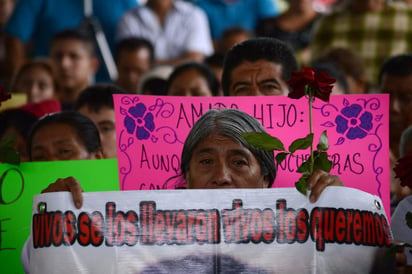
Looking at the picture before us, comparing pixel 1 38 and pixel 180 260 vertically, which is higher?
pixel 1 38

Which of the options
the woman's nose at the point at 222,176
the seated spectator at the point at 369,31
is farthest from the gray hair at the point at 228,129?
the seated spectator at the point at 369,31

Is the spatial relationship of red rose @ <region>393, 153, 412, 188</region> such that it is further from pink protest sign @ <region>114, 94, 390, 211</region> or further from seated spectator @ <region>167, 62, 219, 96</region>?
seated spectator @ <region>167, 62, 219, 96</region>

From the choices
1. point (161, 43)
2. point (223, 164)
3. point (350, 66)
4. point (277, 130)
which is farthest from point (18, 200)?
point (161, 43)

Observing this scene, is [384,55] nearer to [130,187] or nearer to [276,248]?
[130,187]

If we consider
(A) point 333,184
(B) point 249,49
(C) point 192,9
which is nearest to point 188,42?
(C) point 192,9

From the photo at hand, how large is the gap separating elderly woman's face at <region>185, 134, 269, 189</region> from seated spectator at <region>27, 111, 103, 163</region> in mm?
954

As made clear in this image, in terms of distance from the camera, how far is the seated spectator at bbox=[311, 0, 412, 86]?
263 inches

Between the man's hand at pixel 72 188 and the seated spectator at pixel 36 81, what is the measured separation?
384 cm

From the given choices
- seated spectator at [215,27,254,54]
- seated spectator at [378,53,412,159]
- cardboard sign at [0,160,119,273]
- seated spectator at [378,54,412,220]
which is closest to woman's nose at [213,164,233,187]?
cardboard sign at [0,160,119,273]

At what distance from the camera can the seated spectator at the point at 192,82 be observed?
546 centimetres

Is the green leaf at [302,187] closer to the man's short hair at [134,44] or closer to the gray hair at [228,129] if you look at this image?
the gray hair at [228,129]

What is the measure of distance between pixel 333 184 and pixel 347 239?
0.61 feet

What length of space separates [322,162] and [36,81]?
4.28 meters

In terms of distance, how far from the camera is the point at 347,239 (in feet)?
10.1
